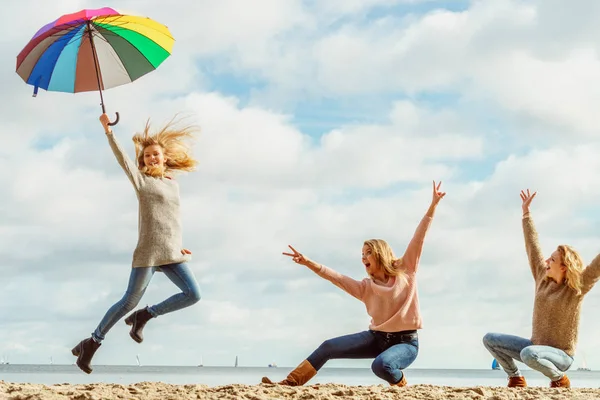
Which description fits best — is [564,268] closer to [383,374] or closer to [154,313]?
[383,374]

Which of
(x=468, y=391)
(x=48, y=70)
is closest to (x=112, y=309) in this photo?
(x=48, y=70)

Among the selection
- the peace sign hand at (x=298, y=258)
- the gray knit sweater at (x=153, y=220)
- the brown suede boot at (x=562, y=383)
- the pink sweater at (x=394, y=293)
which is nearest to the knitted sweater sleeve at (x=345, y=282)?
the pink sweater at (x=394, y=293)

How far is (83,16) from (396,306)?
489 centimetres

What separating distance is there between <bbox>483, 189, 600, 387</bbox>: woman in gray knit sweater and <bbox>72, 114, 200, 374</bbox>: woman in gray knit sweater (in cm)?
399

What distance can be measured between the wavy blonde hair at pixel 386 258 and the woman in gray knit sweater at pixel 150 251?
208 cm

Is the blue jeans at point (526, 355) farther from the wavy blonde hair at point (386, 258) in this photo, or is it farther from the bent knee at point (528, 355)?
the wavy blonde hair at point (386, 258)

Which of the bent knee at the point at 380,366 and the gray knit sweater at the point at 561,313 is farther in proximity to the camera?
the gray knit sweater at the point at 561,313

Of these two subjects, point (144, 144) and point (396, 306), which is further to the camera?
point (144, 144)

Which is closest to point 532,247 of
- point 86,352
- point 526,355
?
point 526,355

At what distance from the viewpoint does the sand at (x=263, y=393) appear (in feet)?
25.7

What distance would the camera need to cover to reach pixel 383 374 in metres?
8.81

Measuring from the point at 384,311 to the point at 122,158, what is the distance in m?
3.39

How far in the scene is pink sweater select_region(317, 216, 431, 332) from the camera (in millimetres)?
9000

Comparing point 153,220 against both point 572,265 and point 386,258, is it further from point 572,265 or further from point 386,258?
point 572,265
